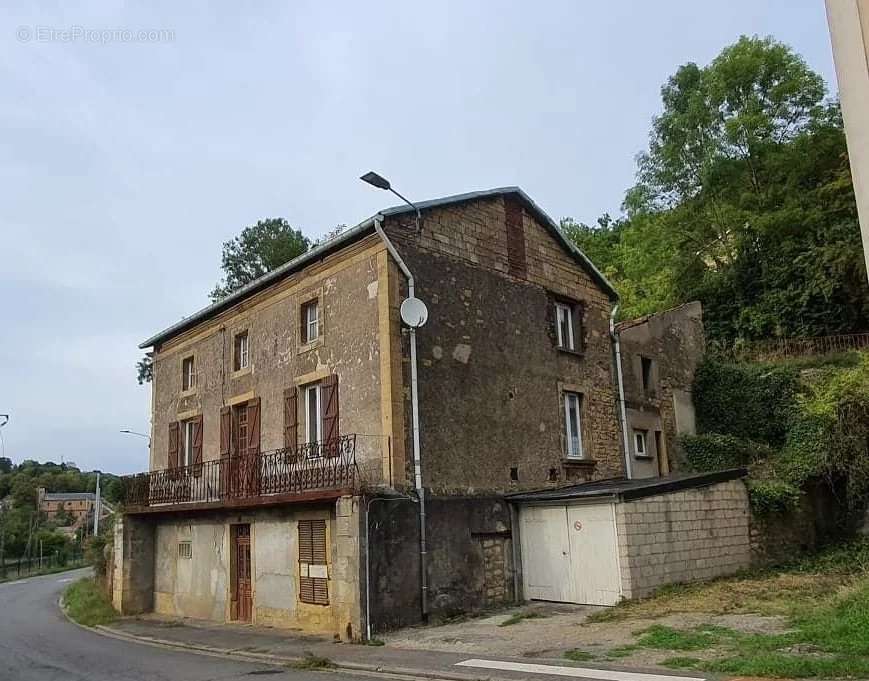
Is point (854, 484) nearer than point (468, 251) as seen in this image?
No

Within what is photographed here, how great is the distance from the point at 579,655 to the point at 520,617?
378 cm

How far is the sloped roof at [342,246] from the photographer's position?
1521 cm

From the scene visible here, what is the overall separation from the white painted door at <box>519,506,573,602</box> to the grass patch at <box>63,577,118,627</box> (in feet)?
36.1

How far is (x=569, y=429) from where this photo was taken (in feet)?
58.3

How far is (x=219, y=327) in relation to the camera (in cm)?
1970

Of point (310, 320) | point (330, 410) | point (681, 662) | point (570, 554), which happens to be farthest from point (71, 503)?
point (681, 662)

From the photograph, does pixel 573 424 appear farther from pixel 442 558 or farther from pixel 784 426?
pixel 784 426

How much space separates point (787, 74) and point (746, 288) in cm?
870

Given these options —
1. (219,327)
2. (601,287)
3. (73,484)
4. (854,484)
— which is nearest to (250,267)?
(219,327)

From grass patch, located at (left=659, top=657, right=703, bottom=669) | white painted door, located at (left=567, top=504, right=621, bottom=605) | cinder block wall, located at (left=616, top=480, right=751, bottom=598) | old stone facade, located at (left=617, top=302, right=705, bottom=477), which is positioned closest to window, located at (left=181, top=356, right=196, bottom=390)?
white painted door, located at (left=567, top=504, right=621, bottom=605)

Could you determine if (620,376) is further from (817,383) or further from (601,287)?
(817,383)

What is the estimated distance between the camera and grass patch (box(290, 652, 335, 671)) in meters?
10.6

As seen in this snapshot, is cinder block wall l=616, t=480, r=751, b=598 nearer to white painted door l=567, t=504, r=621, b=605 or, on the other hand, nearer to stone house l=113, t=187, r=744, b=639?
white painted door l=567, t=504, r=621, b=605

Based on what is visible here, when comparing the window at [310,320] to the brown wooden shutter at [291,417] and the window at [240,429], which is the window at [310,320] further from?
the window at [240,429]
